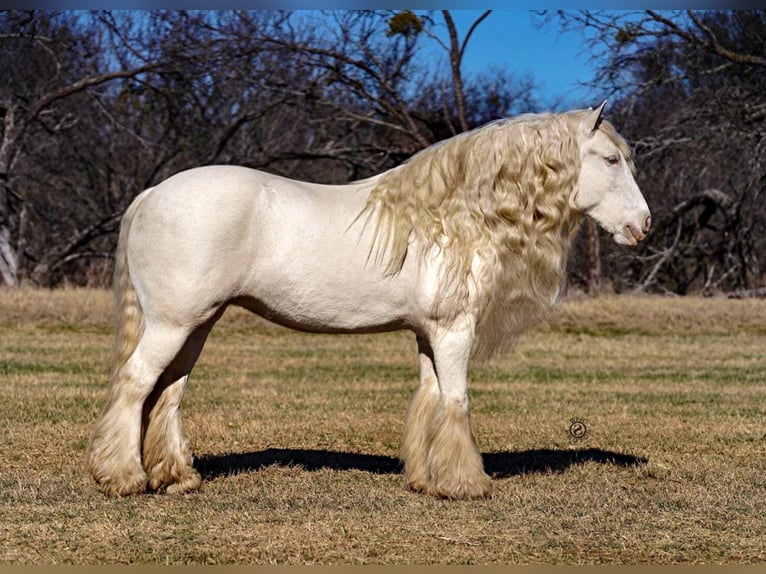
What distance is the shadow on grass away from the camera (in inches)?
271

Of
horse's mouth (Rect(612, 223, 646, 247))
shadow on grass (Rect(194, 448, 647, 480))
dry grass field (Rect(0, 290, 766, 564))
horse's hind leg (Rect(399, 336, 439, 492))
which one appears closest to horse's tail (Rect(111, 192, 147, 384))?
dry grass field (Rect(0, 290, 766, 564))

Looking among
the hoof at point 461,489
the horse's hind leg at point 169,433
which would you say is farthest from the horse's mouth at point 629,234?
the horse's hind leg at point 169,433

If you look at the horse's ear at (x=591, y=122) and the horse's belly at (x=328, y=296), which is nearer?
the horse's belly at (x=328, y=296)

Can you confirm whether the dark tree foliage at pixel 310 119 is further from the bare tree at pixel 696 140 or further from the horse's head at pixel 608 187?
the horse's head at pixel 608 187

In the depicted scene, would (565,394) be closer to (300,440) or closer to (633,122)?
(300,440)

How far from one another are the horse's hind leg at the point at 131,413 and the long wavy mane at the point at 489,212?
50.7 inches

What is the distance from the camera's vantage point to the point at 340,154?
67.5ft

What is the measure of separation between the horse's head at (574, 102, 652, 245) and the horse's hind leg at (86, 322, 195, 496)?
252 centimetres

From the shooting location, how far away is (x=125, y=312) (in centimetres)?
593

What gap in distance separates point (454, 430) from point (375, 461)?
1.53 metres

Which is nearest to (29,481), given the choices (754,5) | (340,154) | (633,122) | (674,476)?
(674,476)

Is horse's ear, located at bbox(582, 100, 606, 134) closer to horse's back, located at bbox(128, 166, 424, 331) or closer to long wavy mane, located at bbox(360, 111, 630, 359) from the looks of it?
long wavy mane, located at bbox(360, 111, 630, 359)

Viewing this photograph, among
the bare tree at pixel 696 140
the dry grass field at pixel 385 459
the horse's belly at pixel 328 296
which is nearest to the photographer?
the dry grass field at pixel 385 459

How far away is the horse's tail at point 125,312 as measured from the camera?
5887 mm
